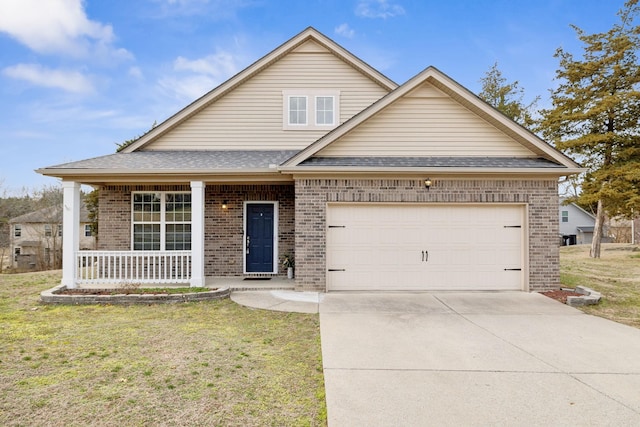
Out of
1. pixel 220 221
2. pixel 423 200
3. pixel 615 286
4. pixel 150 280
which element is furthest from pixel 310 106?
pixel 615 286

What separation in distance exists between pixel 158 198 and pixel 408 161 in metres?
7.17

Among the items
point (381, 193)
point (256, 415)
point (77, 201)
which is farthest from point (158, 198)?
point (256, 415)

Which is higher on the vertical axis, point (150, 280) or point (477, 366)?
point (150, 280)

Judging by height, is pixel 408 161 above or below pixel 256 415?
above

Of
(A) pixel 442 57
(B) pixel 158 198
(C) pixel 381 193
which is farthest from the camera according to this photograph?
(A) pixel 442 57

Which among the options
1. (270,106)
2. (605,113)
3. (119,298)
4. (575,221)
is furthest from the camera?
(575,221)

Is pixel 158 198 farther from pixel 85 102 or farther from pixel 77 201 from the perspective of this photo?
pixel 85 102

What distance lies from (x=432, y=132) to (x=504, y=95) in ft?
64.8

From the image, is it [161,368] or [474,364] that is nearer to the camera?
[161,368]

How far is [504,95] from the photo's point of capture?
2447cm

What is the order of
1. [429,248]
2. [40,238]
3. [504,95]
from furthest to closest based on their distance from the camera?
[40,238] < [504,95] < [429,248]

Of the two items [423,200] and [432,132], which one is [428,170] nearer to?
[423,200]

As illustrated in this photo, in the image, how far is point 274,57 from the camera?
11.0 m

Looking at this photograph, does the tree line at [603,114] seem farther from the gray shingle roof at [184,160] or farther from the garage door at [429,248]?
the gray shingle roof at [184,160]
